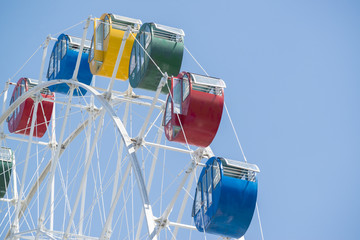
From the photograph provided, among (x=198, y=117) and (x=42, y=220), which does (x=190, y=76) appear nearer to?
(x=198, y=117)

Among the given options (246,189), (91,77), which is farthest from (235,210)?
(91,77)

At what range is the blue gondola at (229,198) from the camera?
22.5 metres

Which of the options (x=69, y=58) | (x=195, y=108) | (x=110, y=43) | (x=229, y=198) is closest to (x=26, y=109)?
(x=69, y=58)

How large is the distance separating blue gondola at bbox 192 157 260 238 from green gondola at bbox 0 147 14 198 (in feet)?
40.6

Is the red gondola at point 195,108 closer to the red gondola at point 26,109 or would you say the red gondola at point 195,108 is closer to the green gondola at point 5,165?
the red gondola at point 26,109

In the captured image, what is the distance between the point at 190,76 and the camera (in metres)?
23.2

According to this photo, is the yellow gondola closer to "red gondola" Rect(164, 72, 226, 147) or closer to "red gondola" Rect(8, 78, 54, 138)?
"red gondola" Rect(164, 72, 226, 147)

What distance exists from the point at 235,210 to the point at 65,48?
10.2 m

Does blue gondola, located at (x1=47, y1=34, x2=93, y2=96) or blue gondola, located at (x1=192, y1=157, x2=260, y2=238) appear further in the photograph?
blue gondola, located at (x1=47, y1=34, x2=93, y2=96)

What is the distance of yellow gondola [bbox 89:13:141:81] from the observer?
87.4ft

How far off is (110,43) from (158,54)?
8.46ft

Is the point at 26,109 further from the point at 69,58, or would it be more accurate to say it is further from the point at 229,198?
the point at 229,198

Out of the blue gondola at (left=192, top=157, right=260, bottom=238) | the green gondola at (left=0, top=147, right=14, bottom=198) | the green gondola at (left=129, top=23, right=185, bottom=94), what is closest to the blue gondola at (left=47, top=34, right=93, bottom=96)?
the green gondola at (left=0, top=147, right=14, bottom=198)

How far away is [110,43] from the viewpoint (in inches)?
1046
